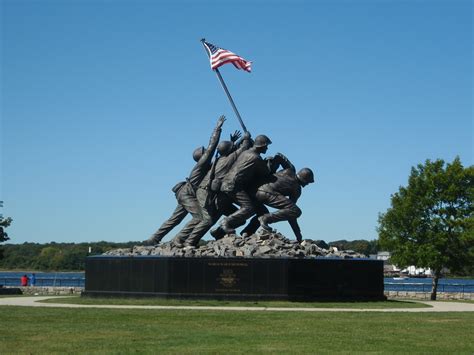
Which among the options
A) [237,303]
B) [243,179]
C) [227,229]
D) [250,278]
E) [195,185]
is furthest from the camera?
[195,185]

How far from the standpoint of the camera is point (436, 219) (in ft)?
140

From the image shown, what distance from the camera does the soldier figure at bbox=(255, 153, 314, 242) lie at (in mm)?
31000

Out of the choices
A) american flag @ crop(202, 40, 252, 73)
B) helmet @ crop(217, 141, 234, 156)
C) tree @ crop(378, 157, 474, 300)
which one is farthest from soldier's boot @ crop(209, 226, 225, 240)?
tree @ crop(378, 157, 474, 300)

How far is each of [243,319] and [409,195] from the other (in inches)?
950

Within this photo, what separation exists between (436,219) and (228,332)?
26861 millimetres

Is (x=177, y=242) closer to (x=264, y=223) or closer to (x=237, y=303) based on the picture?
(x=264, y=223)

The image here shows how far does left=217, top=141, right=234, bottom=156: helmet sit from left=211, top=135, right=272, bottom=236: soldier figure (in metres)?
0.71

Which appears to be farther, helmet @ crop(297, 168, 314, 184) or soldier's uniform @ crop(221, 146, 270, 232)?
helmet @ crop(297, 168, 314, 184)

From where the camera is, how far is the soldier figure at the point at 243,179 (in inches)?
1208

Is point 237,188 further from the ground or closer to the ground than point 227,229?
further from the ground

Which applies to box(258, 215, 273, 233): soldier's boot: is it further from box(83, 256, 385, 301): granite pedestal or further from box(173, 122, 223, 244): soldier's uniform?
box(83, 256, 385, 301): granite pedestal

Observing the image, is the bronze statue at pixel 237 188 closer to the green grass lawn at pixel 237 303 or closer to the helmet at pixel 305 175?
the helmet at pixel 305 175

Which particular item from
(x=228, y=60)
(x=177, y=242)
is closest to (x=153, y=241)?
(x=177, y=242)

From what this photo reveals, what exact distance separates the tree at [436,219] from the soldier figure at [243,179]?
1397 cm
